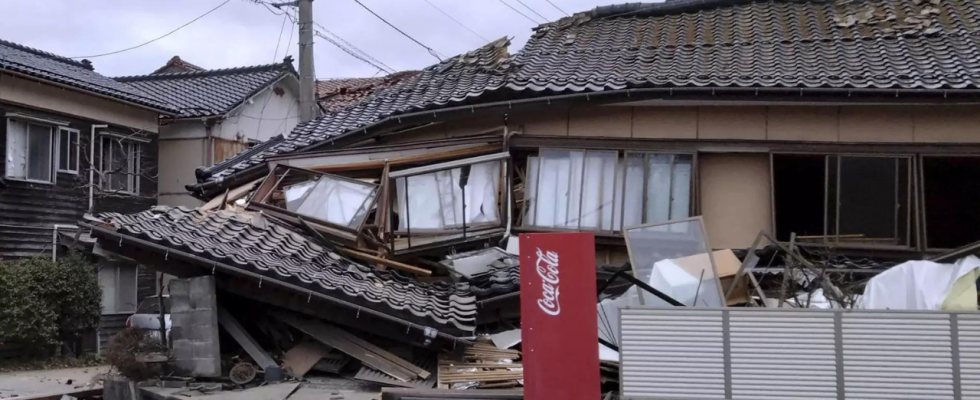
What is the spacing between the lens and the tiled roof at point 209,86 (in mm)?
23953

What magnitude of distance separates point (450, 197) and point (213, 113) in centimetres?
1376

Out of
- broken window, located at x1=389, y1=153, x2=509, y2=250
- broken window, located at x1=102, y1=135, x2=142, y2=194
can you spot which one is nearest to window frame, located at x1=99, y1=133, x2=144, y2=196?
broken window, located at x1=102, y1=135, x2=142, y2=194

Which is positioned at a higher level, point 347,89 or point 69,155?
point 347,89

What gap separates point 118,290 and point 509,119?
1433cm

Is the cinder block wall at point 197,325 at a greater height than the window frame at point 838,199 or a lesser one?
lesser

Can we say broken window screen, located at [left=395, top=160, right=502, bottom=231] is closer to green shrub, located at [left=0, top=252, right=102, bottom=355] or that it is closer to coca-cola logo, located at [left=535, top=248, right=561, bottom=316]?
coca-cola logo, located at [left=535, top=248, right=561, bottom=316]

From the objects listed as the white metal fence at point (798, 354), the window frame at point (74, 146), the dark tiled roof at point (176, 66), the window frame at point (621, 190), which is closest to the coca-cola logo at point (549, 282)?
the white metal fence at point (798, 354)

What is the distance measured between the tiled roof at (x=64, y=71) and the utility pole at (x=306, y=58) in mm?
5490

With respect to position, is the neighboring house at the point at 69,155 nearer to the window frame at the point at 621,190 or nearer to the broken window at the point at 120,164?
the broken window at the point at 120,164

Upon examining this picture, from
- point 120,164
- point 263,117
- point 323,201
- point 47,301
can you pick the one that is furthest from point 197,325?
point 263,117

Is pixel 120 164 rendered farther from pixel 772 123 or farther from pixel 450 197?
pixel 772 123

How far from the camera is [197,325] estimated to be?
32.1 ft

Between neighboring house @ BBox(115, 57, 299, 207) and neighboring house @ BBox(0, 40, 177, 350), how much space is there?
932 mm

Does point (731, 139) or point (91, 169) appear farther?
point (91, 169)
